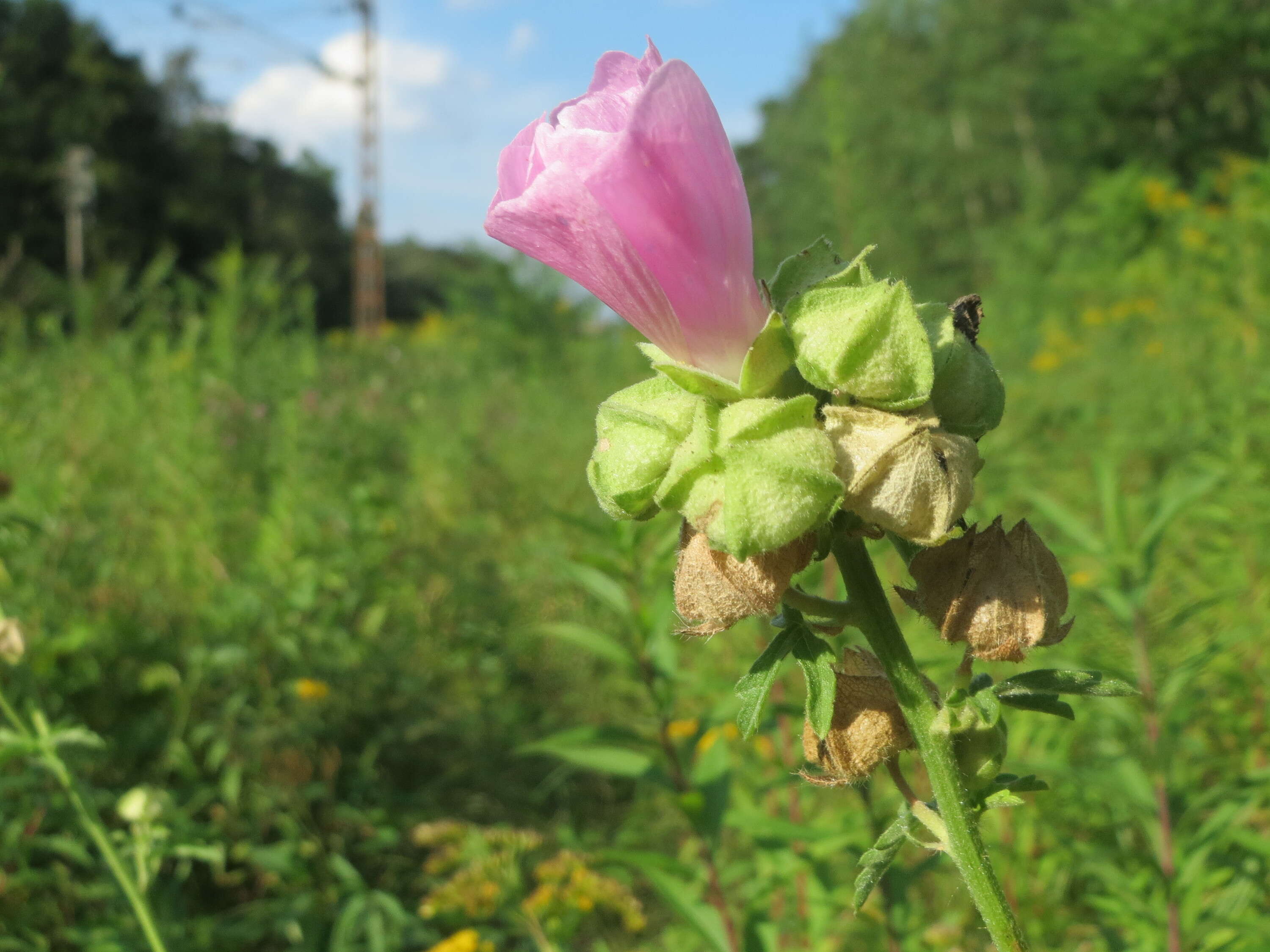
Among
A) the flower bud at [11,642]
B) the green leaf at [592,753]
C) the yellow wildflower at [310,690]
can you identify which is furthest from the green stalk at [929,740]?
the yellow wildflower at [310,690]

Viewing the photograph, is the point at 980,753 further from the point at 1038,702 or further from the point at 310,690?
the point at 310,690

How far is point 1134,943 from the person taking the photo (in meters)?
1.49

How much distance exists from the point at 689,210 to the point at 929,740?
1.46 ft

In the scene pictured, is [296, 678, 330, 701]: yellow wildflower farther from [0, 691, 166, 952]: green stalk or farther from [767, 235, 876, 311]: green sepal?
[767, 235, 876, 311]: green sepal

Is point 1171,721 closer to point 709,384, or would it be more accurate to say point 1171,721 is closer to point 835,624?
point 835,624

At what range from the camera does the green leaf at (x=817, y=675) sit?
70 centimetres

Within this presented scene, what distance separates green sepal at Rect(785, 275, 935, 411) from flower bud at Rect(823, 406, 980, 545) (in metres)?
0.02

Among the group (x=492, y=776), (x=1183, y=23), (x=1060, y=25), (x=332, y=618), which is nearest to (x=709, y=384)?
(x=332, y=618)

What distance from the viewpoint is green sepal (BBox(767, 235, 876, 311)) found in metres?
0.76

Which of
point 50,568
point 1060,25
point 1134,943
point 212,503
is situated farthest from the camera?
point 1060,25

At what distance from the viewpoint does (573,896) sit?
6.64 ft

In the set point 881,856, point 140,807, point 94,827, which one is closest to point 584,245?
point 881,856

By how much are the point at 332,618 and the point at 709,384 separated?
2.62 meters

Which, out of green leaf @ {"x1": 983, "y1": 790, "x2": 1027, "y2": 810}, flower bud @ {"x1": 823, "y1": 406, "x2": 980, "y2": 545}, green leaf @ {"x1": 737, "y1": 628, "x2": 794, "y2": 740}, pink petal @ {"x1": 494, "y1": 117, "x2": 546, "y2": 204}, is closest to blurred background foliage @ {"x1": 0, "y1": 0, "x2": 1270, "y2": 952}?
green leaf @ {"x1": 983, "y1": 790, "x2": 1027, "y2": 810}
